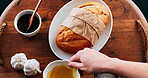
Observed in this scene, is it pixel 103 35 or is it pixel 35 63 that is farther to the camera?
pixel 103 35

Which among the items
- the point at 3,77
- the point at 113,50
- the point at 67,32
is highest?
the point at 67,32

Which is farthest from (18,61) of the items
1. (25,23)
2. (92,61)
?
(92,61)

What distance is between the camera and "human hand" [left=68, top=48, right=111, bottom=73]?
79 cm

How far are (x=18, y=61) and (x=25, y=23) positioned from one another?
191mm

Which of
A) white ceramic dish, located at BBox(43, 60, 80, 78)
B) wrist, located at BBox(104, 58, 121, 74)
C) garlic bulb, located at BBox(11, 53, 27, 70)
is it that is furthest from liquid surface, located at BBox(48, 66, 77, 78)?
wrist, located at BBox(104, 58, 121, 74)

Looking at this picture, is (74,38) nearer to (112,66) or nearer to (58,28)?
(58,28)

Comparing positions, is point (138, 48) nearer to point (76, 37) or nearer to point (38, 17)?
point (76, 37)

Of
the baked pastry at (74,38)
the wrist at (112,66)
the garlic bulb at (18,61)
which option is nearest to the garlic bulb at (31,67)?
the garlic bulb at (18,61)

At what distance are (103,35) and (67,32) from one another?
0.66 ft

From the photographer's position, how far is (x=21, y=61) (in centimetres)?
107

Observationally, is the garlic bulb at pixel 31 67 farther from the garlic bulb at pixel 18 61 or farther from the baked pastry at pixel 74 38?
the baked pastry at pixel 74 38

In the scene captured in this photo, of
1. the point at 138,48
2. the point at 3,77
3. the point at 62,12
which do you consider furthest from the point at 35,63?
the point at 138,48

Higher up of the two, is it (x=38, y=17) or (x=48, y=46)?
(x=38, y=17)

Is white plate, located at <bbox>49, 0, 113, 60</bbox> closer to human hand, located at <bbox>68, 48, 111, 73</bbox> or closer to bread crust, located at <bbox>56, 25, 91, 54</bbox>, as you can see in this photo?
bread crust, located at <bbox>56, 25, 91, 54</bbox>
